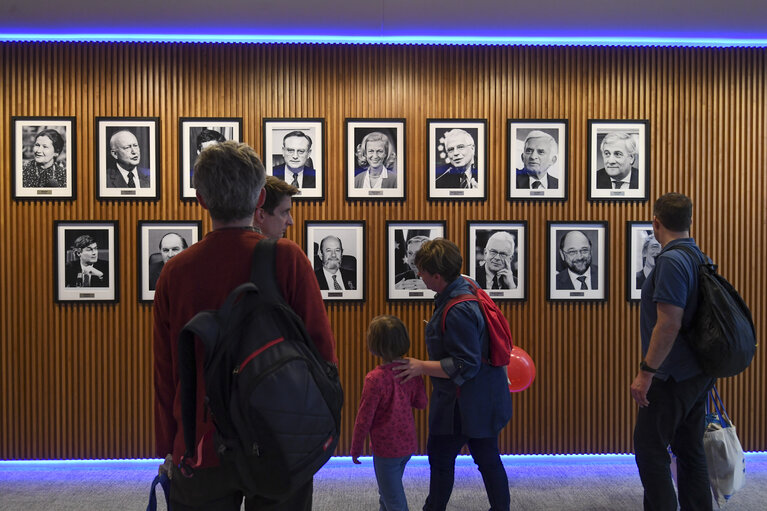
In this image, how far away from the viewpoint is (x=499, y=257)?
4910mm

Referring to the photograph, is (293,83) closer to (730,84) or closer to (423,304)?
(423,304)

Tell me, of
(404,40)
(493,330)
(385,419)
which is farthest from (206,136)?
(493,330)

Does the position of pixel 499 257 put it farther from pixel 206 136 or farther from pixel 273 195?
pixel 206 136

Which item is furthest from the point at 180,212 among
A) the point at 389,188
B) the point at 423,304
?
the point at 423,304

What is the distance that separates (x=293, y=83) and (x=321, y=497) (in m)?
3.45

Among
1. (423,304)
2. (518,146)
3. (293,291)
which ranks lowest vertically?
(423,304)

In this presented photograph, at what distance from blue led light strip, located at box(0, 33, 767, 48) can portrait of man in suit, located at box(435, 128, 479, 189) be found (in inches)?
33.5

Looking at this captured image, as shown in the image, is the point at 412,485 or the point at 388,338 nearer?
the point at 388,338

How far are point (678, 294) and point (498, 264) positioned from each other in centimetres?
199

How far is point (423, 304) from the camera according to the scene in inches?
193

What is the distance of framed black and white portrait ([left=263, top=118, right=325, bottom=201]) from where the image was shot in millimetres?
4824

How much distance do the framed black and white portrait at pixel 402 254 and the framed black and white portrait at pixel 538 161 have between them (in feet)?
2.92

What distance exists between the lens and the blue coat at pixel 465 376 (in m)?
3.04

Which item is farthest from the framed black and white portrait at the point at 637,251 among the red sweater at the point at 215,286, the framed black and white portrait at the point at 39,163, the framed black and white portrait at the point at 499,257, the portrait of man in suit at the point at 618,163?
the framed black and white portrait at the point at 39,163
